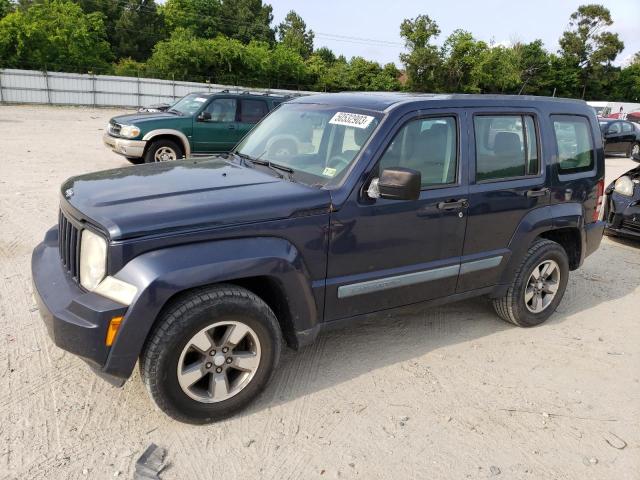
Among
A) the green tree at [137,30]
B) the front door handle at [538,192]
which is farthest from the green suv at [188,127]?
the green tree at [137,30]

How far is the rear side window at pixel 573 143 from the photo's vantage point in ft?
14.5

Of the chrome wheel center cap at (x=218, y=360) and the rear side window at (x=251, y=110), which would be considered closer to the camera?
the chrome wheel center cap at (x=218, y=360)

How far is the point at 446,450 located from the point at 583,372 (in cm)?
157

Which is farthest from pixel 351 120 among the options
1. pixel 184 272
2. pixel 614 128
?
pixel 614 128

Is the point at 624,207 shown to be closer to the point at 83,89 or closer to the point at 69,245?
the point at 69,245

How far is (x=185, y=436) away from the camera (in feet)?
9.50

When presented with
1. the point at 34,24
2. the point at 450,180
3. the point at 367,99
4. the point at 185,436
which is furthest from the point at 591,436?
the point at 34,24

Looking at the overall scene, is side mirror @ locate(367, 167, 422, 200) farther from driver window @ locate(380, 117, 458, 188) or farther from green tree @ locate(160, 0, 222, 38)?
green tree @ locate(160, 0, 222, 38)

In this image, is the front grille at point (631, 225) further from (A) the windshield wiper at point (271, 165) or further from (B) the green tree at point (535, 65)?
(B) the green tree at point (535, 65)

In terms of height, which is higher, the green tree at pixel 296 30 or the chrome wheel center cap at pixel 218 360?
the green tree at pixel 296 30

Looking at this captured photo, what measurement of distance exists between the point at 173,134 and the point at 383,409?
8472 millimetres

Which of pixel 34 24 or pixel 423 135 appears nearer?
pixel 423 135

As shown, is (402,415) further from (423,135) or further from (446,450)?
(423,135)

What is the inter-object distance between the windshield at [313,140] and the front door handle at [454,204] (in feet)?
2.39
